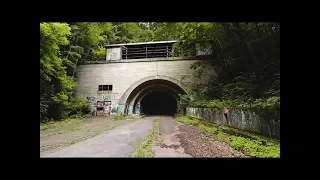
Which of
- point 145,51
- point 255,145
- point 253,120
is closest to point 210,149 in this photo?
point 255,145

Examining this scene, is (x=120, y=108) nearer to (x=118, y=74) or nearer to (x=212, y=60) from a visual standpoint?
(x=118, y=74)

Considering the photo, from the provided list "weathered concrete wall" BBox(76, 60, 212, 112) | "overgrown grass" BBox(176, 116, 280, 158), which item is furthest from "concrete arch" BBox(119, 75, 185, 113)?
"overgrown grass" BBox(176, 116, 280, 158)

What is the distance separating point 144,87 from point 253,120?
627 inches

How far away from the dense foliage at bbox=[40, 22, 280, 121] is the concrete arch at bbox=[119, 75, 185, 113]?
2.02 meters

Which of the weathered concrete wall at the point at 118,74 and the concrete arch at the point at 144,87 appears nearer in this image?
the weathered concrete wall at the point at 118,74

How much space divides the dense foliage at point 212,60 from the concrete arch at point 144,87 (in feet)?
6.61

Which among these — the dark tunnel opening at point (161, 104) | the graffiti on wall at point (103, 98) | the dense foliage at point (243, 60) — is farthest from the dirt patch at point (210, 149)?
the dark tunnel opening at point (161, 104)

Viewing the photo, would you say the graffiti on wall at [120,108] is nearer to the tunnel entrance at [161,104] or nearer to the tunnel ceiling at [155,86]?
the tunnel ceiling at [155,86]

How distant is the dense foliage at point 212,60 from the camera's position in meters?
10.7

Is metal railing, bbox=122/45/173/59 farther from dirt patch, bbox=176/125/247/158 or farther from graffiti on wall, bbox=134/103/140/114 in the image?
dirt patch, bbox=176/125/247/158

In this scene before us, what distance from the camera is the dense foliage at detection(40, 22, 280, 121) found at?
35.2 feet

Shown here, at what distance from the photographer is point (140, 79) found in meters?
21.4
